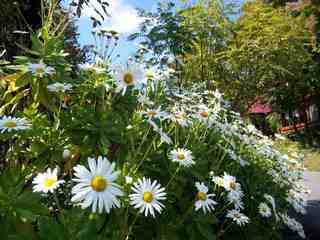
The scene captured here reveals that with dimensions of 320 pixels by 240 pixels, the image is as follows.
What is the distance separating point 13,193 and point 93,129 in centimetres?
53

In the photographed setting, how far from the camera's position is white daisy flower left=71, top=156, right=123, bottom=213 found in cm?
120

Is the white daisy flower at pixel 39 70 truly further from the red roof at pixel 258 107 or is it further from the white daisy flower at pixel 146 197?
the red roof at pixel 258 107

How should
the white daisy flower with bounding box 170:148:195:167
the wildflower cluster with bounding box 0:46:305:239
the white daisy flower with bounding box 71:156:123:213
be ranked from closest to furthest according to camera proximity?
the white daisy flower with bounding box 71:156:123:213 → the wildflower cluster with bounding box 0:46:305:239 → the white daisy flower with bounding box 170:148:195:167

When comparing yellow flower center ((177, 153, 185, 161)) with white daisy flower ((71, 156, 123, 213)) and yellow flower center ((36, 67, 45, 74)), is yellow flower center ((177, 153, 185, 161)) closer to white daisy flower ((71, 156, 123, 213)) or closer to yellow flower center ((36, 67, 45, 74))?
white daisy flower ((71, 156, 123, 213))

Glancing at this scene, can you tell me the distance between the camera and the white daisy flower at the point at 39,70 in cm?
196

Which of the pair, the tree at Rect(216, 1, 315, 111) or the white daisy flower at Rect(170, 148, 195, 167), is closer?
the white daisy flower at Rect(170, 148, 195, 167)

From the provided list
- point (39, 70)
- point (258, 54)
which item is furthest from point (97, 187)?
point (258, 54)

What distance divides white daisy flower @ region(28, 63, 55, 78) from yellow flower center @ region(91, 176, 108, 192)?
0.88 meters

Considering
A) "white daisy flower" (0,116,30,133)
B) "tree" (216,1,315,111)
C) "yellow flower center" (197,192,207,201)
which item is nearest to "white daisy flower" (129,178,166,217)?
"yellow flower center" (197,192,207,201)

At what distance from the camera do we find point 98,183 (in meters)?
1.24

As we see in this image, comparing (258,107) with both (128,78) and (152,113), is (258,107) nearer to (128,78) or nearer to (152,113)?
(152,113)

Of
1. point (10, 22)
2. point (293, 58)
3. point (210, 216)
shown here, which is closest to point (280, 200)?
point (210, 216)

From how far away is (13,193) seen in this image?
57.7 inches

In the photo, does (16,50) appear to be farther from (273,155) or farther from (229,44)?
(229,44)
